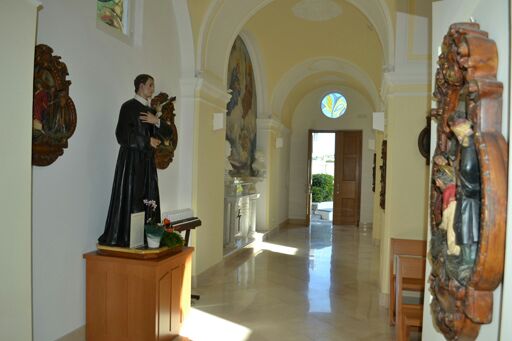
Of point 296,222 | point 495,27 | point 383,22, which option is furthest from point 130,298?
point 296,222

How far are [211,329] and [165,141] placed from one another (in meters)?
2.68

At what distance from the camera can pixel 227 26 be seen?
7273 mm

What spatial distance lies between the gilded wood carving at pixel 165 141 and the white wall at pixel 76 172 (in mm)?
730

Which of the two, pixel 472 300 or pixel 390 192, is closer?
pixel 472 300

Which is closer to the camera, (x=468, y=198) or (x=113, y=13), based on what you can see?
(x=468, y=198)

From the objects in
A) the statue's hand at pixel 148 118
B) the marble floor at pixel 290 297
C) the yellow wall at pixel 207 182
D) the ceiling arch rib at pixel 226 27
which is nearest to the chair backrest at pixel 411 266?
the marble floor at pixel 290 297

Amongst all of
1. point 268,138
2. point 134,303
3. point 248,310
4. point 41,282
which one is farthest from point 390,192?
point 268,138

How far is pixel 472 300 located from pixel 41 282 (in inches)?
145

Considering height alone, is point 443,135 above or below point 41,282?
above

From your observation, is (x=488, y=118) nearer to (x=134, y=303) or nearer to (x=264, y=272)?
(x=134, y=303)

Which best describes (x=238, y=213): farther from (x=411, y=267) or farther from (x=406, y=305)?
(x=406, y=305)

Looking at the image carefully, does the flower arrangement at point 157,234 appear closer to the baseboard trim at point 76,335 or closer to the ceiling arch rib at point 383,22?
the baseboard trim at point 76,335

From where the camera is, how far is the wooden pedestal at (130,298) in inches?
154

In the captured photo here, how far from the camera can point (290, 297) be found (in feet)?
20.5
